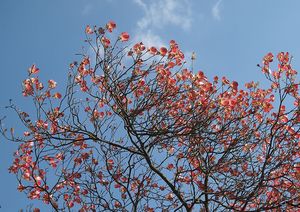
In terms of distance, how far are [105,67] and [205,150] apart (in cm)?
246

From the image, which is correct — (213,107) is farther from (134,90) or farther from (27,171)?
(27,171)

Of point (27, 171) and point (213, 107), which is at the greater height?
point (213, 107)

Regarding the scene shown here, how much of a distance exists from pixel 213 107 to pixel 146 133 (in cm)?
141

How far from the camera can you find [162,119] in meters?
7.28

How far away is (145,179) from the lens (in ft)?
26.3

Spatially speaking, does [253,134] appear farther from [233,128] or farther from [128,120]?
[128,120]

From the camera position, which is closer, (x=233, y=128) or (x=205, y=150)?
(x=205, y=150)

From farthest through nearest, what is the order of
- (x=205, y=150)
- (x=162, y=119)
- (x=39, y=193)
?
1. (x=39, y=193)
2. (x=162, y=119)
3. (x=205, y=150)

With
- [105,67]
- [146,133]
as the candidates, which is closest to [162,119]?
[146,133]

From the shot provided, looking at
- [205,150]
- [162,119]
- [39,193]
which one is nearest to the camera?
[205,150]

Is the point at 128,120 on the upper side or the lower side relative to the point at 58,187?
upper

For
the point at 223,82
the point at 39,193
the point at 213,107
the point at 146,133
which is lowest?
the point at 39,193

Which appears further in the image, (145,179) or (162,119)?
(145,179)

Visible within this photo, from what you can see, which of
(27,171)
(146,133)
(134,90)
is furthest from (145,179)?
(27,171)
